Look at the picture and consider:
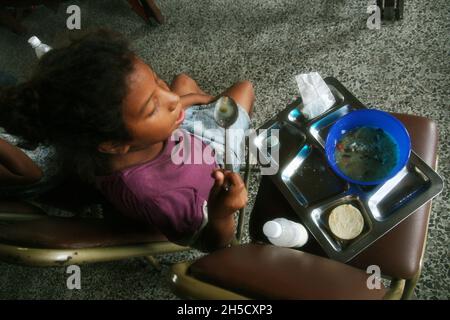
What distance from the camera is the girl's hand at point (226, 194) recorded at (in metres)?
0.72

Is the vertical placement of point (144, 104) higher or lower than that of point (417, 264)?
higher

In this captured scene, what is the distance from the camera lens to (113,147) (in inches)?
29.2

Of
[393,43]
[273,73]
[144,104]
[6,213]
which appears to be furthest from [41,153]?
[393,43]

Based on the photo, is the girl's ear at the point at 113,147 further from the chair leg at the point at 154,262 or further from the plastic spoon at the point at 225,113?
the chair leg at the point at 154,262

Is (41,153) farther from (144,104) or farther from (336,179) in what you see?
(336,179)

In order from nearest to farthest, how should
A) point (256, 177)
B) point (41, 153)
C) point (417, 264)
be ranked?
point (417, 264) < point (41, 153) < point (256, 177)

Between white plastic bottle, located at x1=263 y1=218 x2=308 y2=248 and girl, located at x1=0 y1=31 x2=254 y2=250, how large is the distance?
9 cm

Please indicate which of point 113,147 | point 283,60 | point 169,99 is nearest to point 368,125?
point 169,99

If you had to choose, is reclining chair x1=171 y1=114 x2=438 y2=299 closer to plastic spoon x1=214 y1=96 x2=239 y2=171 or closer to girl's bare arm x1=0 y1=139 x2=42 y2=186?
plastic spoon x1=214 y1=96 x2=239 y2=171

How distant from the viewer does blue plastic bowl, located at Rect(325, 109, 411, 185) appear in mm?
811

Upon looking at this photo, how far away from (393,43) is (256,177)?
74cm

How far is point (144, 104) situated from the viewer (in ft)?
2.35

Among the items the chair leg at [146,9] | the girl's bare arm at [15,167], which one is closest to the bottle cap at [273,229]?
the girl's bare arm at [15,167]

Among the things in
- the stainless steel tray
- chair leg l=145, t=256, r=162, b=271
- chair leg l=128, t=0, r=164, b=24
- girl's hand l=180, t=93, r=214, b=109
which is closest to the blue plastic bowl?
the stainless steel tray
